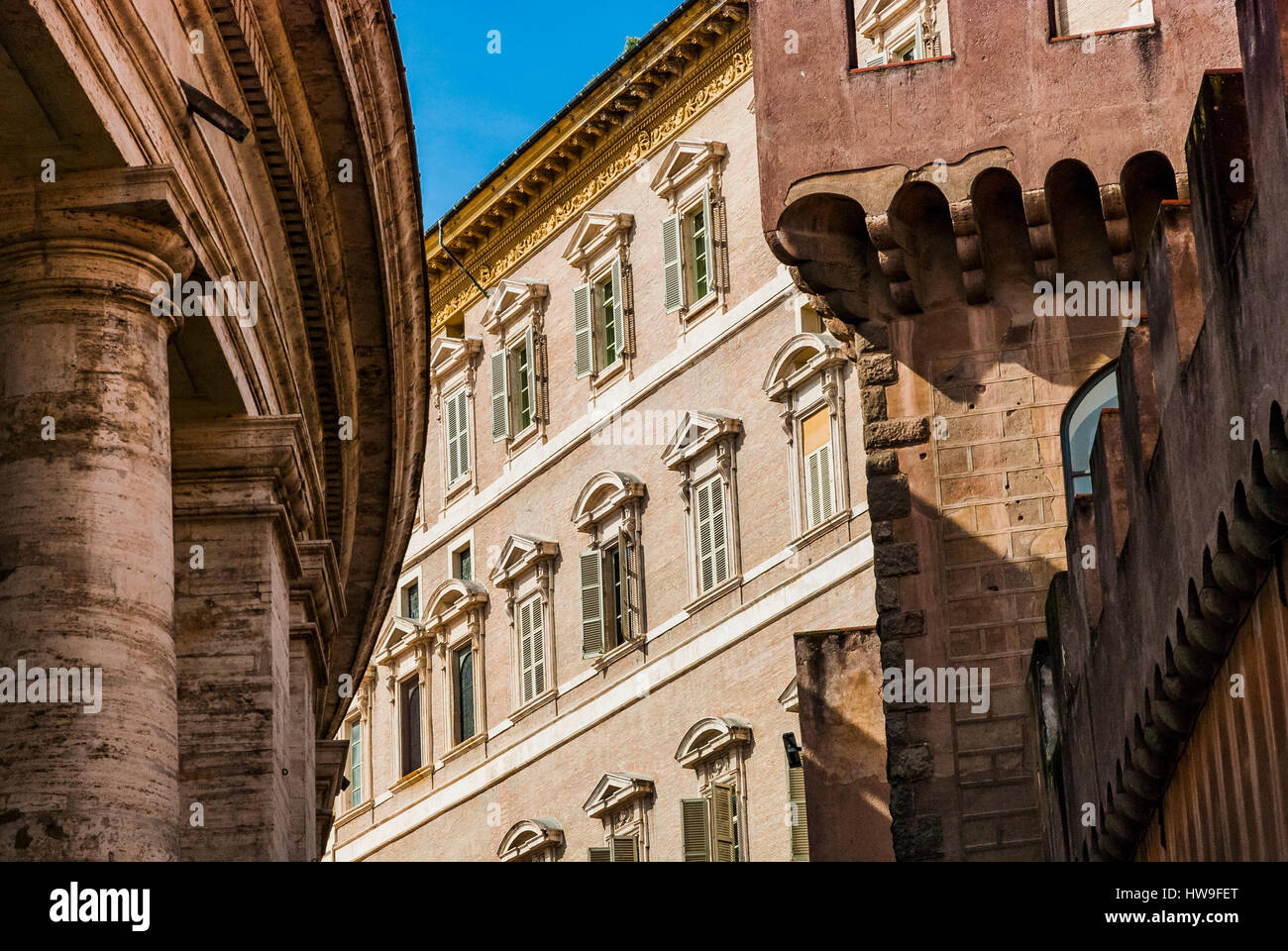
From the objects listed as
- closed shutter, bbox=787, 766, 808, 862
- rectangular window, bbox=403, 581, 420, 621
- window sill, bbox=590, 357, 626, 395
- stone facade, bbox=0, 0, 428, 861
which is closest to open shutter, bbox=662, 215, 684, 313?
window sill, bbox=590, 357, 626, 395

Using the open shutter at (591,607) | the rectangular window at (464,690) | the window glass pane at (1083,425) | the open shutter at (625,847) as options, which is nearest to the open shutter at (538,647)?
the open shutter at (591,607)

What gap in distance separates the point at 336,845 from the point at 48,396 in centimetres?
4185

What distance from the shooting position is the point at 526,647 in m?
46.8

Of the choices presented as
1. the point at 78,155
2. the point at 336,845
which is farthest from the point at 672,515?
the point at 78,155

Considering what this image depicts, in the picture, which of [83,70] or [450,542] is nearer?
[83,70]

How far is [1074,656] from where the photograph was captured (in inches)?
685

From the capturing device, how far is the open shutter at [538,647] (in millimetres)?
46031

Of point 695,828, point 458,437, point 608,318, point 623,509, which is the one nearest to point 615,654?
point 623,509

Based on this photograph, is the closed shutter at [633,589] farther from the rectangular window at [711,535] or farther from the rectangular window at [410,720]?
the rectangular window at [410,720]

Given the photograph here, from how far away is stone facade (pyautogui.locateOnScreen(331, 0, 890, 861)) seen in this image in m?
39.2

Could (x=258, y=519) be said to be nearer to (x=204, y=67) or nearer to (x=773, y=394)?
(x=204, y=67)

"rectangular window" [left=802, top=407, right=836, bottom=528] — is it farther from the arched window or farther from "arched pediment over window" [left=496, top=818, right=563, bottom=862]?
the arched window

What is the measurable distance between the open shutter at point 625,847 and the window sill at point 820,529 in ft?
20.0

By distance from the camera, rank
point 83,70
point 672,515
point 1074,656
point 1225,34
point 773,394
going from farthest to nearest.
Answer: point 672,515, point 773,394, point 1225,34, point 1074,656, point 83,70
